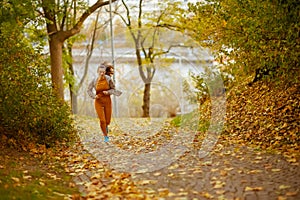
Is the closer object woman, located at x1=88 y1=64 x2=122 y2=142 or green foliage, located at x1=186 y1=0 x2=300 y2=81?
Result: green foliage, located at x1=186 y1=0 x2=300 y2=81

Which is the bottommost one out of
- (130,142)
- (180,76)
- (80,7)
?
(130,142)

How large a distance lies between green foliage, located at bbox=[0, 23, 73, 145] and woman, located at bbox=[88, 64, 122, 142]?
0.77 metres

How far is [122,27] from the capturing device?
58.7ft

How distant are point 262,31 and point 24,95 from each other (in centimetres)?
409

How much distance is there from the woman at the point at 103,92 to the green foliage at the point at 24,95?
767 millimetres

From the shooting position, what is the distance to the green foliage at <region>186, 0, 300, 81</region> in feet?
23.1

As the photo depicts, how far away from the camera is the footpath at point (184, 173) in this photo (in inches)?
199

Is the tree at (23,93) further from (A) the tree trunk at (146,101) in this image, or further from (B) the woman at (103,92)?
(A) the tree trunk at (146,101)

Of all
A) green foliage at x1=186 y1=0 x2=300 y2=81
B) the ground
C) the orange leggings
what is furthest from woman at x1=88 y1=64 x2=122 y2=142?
green foliage at x1=186 y1=0 x2=300 y2=81

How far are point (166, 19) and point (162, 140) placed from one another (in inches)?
312

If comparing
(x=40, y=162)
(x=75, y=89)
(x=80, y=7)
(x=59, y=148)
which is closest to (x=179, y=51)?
(x=75, y=89)

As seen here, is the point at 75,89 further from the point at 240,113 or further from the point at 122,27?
the point at 240,113

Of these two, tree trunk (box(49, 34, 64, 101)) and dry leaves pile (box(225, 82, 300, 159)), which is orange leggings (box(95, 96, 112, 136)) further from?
tree trunk (box(49, 34, 64, 101))

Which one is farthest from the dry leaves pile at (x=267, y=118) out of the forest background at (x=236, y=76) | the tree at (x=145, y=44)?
the tree at (x=145, y=44)
